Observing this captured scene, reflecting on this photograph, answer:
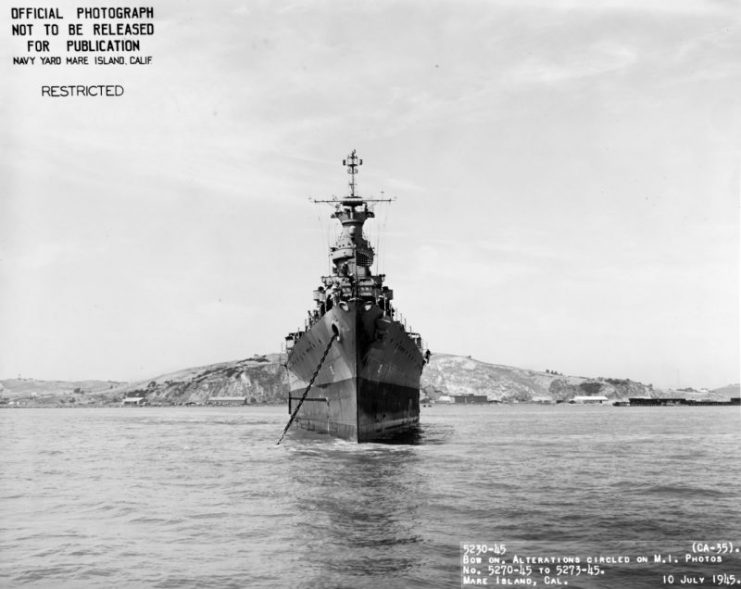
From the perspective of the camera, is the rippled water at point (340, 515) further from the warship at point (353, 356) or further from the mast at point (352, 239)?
the mast at point (352, 239)

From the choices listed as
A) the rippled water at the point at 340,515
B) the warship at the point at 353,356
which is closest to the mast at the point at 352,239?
the warship at the point at 353,356

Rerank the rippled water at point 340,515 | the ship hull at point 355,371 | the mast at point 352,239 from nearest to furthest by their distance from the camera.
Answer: the rippled water at point 340,515 < the ship hull at point 355,371 < the mast at point 352,239

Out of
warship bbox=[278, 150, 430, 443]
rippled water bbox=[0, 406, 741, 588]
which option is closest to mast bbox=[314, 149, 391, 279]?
warship bbox=[278, 150, 430, 443]

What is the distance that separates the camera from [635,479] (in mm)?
25578

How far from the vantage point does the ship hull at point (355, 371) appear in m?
35.4

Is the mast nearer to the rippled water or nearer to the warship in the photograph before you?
the warship

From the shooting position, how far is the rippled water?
13.3 metres

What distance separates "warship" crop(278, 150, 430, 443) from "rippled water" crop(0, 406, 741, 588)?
4.53 metres

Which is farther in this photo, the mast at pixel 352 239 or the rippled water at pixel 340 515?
the mast at pixel 352 239

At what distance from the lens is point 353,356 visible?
35156mm

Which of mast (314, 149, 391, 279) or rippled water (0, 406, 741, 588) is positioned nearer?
rippled water (0, 406, 741, 588)

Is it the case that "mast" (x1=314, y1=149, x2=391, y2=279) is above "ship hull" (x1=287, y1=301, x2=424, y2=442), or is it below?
above

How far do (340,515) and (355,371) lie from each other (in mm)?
16905

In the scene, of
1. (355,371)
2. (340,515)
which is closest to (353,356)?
(355,371)
